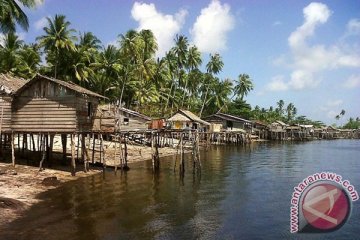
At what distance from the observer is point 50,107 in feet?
90.3

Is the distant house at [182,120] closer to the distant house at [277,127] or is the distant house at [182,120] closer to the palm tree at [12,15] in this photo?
the palm tree at [12,15]

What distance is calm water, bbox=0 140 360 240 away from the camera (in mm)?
15977

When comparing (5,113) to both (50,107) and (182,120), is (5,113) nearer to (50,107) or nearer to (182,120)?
(50,107)

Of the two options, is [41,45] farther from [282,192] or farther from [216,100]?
[216,100]

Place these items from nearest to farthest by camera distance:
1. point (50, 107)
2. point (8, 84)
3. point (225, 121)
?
point (50, 107) → point (8, 84) → point (225, 121)

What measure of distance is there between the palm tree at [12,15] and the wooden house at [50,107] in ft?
11.9

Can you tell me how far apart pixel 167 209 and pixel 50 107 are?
12440 mm

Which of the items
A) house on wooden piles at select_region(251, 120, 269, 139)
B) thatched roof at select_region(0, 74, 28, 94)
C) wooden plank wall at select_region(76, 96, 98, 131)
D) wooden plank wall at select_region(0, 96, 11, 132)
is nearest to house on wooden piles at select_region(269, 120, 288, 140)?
house on wooden piles at select_region(251, 120, 269, 139)

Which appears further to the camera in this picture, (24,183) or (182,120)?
(182,120)

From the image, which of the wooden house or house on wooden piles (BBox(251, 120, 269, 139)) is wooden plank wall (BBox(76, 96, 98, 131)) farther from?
house on wooden piles (BBox(251, 120, 269, 139))

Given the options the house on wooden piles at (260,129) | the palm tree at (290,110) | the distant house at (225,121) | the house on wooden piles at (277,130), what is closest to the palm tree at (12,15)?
the distant house at (225,121)

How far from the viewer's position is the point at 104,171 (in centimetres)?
3033
